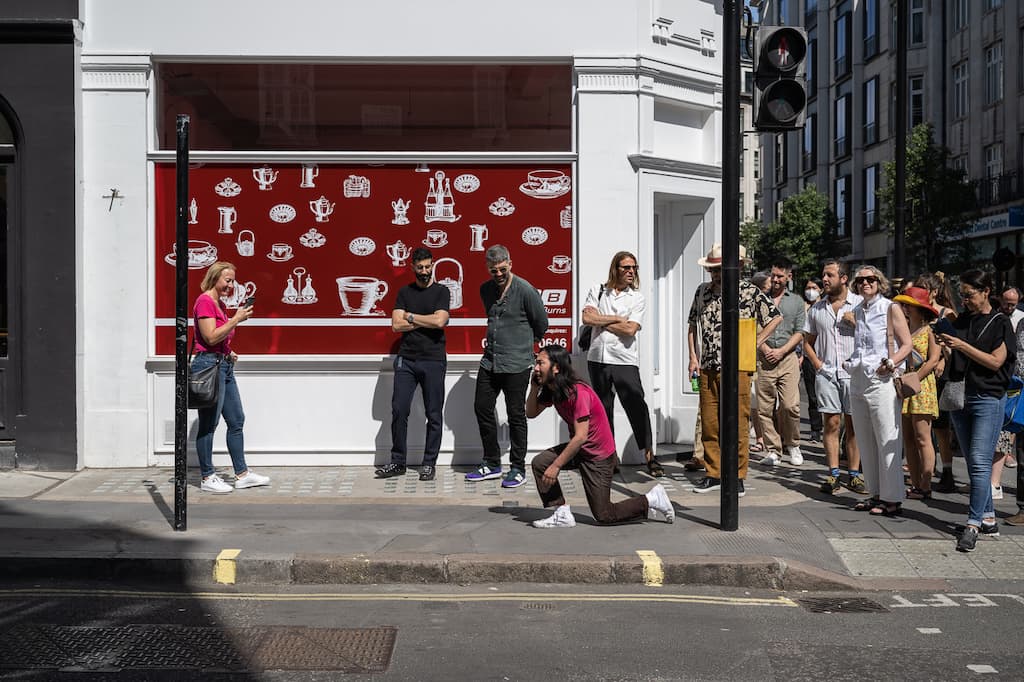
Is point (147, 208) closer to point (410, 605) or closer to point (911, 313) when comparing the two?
point (410, 605)

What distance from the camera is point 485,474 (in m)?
10.0

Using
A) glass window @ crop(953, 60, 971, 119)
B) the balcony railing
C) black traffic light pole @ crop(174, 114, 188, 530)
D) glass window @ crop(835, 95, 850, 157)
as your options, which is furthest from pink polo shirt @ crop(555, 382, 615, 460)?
glass window @ crop(835, 95, 850, 157)

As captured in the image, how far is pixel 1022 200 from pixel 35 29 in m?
30.5

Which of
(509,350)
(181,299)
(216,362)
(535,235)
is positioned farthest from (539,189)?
(181,299)

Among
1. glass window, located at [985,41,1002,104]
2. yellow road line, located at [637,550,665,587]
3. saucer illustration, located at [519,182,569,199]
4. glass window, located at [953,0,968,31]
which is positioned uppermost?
glass window, located at [953,0,968,31]

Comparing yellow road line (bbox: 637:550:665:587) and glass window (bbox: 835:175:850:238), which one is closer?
yellow road line (bbox: 637:550:665:587)

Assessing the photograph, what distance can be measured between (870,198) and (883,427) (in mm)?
43606

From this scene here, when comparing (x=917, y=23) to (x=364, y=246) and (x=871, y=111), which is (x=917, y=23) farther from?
(x=364, y=246)

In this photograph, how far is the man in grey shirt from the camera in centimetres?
977

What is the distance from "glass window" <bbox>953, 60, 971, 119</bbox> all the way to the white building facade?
31621 mm

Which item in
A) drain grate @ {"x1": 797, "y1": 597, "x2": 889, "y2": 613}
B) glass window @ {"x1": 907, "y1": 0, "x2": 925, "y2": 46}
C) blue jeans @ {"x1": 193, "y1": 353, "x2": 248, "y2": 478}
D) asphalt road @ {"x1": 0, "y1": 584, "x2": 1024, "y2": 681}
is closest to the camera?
asphalt road @ {"x1": 0, "y1": 584, "x2": 1024, "y2": 681}

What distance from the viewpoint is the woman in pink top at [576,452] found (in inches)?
308

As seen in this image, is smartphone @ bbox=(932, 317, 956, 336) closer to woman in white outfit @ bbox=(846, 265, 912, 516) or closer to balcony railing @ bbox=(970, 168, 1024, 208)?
woman in white outfit @ bbox=(846, 265, 912, 516)

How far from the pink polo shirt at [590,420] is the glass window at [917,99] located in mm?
38845
